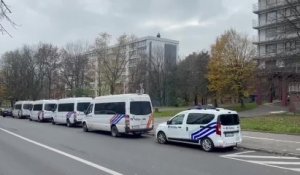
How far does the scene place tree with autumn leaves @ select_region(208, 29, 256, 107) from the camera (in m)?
59.1

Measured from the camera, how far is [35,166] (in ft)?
42.5

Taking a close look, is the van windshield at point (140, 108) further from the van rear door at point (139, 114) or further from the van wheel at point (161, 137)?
the van wheel at point (161, 137)

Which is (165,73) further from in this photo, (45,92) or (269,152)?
(269,152)

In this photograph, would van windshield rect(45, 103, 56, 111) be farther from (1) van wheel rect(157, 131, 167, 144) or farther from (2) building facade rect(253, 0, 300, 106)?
(1) van wheel rect(157, 131, 167, 144)

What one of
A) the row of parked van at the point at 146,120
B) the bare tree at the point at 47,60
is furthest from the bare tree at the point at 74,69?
the row of parked van at the point at 146,120

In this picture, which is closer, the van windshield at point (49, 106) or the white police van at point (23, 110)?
the van windshield at point (49, 106)

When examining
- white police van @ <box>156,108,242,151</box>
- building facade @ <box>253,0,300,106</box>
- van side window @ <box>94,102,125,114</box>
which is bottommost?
white police van @ <box>156,108,242,151</box>

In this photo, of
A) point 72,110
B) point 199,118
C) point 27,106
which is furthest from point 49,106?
point 199,118

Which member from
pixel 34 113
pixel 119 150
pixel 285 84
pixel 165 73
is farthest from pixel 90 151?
pixel 165 73

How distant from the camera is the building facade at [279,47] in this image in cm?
2933

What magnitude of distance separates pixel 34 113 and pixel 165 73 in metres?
44.1

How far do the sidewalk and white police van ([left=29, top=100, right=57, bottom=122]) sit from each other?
24601 millimetres

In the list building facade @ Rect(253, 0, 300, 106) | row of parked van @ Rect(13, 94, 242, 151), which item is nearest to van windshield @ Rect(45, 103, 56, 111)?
row of parked van @ Rect(13, 94, 242, 151)

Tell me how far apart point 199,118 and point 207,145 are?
1337mm
